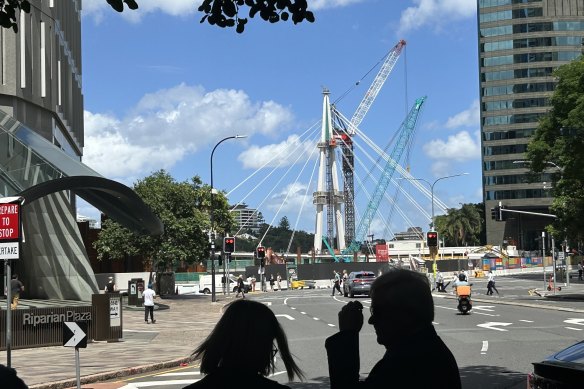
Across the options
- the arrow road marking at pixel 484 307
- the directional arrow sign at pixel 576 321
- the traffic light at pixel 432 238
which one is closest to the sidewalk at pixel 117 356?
the arrow road marking at pixel 484 307

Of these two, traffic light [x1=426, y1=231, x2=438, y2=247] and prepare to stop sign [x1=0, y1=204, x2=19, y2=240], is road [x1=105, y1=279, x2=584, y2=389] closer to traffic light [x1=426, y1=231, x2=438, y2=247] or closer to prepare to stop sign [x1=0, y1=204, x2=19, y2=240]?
prepare to stop sign [x1=0, y1=204, x2=19, y2=240]

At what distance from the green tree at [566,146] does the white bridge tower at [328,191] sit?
7725 cm

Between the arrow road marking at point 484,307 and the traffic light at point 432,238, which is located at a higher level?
the traffic light at point 432,238

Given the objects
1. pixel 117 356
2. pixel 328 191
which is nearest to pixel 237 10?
pixel 117 356

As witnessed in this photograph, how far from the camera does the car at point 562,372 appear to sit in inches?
226

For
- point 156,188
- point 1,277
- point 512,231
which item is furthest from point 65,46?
point 512,231

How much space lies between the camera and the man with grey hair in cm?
333

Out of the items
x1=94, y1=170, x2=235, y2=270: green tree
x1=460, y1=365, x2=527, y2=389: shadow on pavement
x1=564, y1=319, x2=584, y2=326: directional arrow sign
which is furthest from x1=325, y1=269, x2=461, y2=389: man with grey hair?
x1=94, y1=170, x2=235, y2=270: green tree

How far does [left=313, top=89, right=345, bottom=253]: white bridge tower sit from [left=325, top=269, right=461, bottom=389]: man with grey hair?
11577 centimetres

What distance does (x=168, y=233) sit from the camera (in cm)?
4678

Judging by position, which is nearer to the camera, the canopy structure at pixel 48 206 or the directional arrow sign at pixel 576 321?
the directional arrow sign at pixel 576 321

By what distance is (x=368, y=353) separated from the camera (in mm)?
16562

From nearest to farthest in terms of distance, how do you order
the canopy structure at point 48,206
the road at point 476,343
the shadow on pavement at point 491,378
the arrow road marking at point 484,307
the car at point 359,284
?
the shadow on pavement at point 491,378 → the road at point 476,343 → the canopy structure at point 48,206 → the arrow road marking at point 484,307 → the car at point 359,284

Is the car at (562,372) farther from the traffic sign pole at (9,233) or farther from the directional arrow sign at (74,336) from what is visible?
the traffic sign pole at (9,233)
